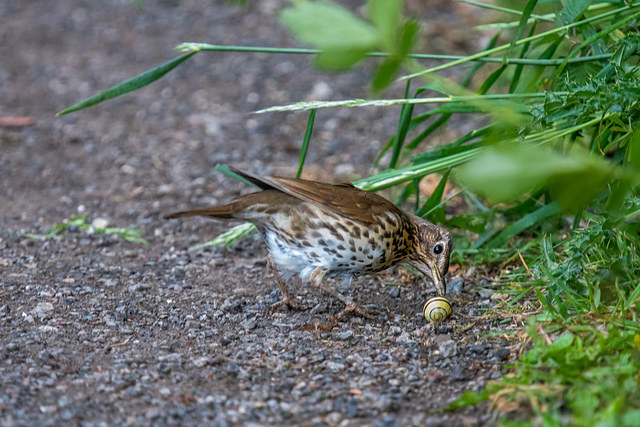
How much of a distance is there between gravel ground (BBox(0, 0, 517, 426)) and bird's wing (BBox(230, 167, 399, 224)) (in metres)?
0.55

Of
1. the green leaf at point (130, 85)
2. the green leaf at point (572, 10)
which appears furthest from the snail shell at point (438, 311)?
the green leaf at point (130, 85)

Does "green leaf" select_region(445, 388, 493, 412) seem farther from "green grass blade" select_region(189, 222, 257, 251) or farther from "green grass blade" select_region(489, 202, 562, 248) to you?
"green grass blade" select_region(189, 222, 257, 251)

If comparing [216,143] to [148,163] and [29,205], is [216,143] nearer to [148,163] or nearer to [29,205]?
[148,163]

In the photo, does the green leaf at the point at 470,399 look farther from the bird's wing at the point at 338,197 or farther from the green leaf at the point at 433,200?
the green leaf at the point at 433,200

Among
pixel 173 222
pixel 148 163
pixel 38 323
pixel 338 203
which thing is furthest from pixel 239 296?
pixel 148 163

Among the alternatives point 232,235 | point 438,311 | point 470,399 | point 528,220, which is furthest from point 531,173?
point 232,235

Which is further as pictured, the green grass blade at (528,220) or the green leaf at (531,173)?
the green grass blade at (528,220)

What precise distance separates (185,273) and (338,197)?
1.17 m

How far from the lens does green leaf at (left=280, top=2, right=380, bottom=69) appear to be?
1.16 m

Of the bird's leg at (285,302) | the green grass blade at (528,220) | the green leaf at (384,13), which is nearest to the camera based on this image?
the green leaf at (384,13)

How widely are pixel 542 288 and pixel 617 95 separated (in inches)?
38.8

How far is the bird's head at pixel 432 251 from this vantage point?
12.8ft

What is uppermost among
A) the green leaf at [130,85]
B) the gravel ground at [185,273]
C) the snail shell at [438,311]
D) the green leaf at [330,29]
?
the green leaf at [330,29]

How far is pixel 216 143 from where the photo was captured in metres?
6.80
